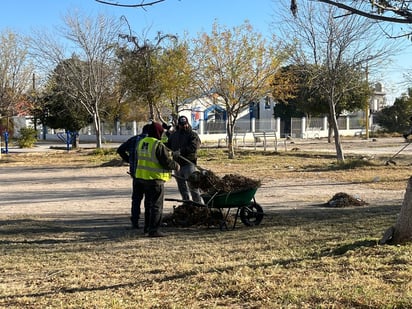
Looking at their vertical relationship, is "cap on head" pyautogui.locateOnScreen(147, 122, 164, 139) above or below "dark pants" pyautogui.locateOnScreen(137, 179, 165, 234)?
above

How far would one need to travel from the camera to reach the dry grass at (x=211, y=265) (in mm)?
4441

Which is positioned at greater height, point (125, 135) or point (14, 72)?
point (14, 72)

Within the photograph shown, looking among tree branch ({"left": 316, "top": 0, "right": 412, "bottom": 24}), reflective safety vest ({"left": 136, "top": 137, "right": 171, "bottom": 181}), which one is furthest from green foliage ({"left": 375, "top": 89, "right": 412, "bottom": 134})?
tree branch ({"left": 316, "top": 0, "right": 412, "bottom": 24})

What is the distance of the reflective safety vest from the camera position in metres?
8.03

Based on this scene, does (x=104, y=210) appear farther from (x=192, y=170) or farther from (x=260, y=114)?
(x=260, y=114)

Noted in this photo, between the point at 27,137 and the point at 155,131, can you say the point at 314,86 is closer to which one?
the point at 155,131

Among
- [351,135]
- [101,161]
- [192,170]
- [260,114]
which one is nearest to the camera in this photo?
[192,170]

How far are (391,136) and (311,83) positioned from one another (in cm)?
3612

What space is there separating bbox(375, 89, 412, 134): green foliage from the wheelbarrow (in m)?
49.9

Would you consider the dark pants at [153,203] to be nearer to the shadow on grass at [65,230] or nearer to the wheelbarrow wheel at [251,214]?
the shadow on grass at [65,230]

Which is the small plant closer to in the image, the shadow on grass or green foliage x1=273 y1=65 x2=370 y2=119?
green foliage x1=273 y1=65 x2=370 y2=119

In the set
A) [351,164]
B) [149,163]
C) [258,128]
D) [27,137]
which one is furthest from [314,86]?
[258,128]

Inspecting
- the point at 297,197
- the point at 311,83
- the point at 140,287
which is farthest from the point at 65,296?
the point at 311,83

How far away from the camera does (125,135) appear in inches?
2100
